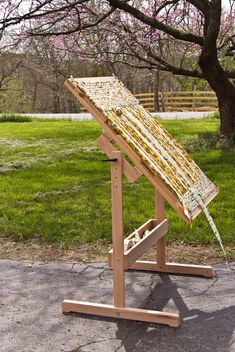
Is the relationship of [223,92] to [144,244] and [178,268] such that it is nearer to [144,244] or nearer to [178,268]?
[178,268]

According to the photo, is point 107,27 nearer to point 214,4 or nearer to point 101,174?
point 214,4

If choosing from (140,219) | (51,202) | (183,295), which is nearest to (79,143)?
(51,202)

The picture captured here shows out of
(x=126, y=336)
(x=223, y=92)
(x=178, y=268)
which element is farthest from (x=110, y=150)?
(x=223, y=92)

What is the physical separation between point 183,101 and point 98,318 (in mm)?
28571

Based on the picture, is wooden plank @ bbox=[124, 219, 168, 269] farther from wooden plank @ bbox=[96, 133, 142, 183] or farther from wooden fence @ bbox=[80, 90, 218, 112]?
wooden fence @ bbox=[80, 90, 218, 112]

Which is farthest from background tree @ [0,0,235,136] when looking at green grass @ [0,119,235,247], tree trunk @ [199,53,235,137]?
green grass @ [0,119,235,247]

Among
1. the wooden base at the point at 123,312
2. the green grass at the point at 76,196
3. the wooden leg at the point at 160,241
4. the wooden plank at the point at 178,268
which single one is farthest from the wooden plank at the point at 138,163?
the green grass at the point at 76,196

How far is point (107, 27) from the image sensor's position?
40.2 feet

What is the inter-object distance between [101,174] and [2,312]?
4948 millimetres

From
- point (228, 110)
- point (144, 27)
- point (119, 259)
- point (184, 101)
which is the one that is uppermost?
point (144, 27)

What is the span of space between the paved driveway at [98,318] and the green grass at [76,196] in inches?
34.2

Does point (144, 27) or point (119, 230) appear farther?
point (144, 27)

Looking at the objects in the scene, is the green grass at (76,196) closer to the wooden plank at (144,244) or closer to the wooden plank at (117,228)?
the wooden plank at (144,244)

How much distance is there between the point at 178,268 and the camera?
4.61m
